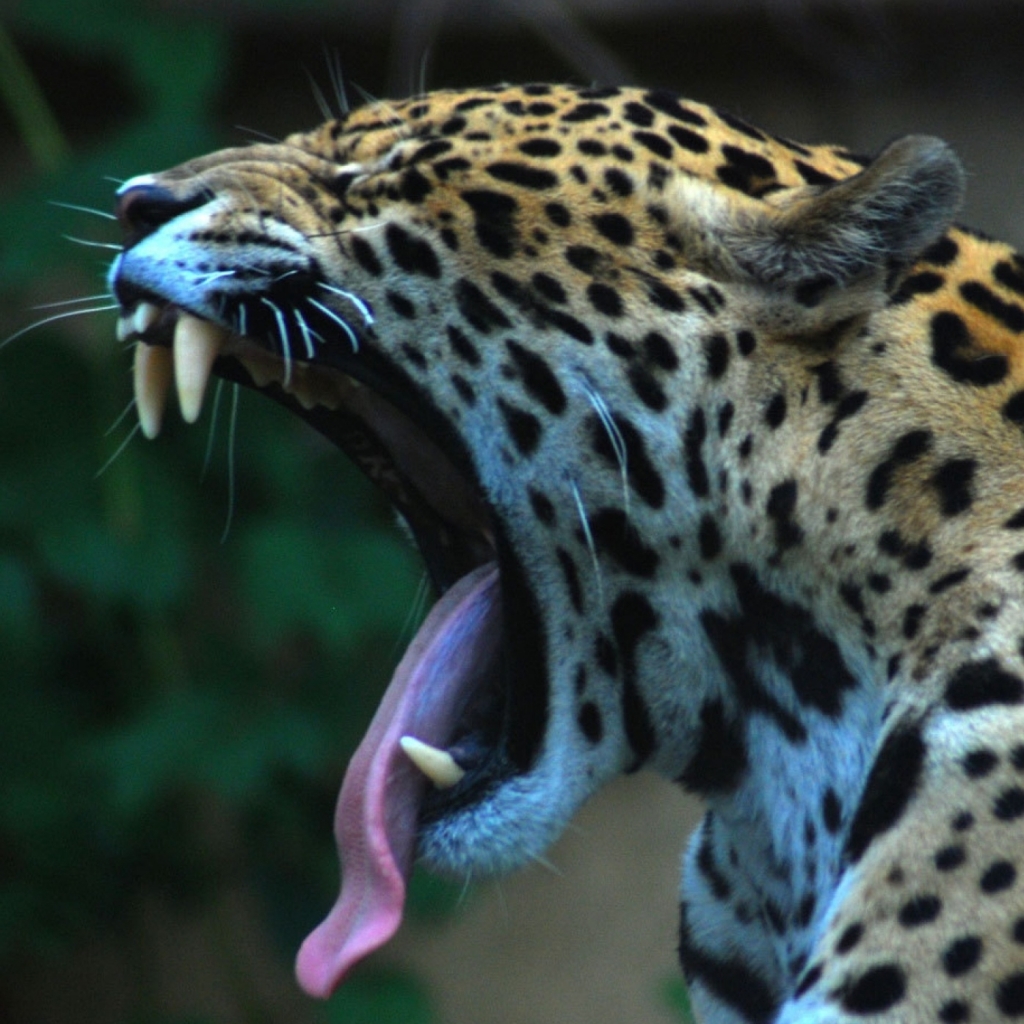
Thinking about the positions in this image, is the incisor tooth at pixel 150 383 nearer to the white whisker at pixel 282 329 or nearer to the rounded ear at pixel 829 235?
the white whisker at pixel 282 329

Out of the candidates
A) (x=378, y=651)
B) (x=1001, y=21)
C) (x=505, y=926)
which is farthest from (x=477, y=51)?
(x=505, y=926)

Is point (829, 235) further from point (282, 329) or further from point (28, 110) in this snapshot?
point (28, 110)

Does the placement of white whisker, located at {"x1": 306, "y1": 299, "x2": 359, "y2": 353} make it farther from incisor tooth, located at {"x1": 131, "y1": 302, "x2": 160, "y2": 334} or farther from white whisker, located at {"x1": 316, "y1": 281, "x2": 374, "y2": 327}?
incisor tooth, located at {"x1": 131, "y1": 302, "x2": 160, "y2": 334}

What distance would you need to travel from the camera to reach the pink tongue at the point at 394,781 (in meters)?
2.58

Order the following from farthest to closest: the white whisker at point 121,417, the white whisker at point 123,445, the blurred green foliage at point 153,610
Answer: the blurred green foliage at point 153,610 < the white whisker at point 121,417 < the white whisker at point 123,445

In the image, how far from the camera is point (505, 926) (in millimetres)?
6508

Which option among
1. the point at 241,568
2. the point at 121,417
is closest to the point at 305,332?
Result: the point at 121,417

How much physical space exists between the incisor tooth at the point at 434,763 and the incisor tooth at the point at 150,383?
54cm

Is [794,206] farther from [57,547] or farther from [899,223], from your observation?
[57,547]

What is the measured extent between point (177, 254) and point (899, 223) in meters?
0.90

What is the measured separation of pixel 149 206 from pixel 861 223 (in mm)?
910

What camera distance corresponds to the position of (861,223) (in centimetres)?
226

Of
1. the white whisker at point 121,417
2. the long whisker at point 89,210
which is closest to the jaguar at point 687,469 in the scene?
the long whisker at point 89,210

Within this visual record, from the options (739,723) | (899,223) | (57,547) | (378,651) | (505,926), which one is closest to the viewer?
(899,223)
